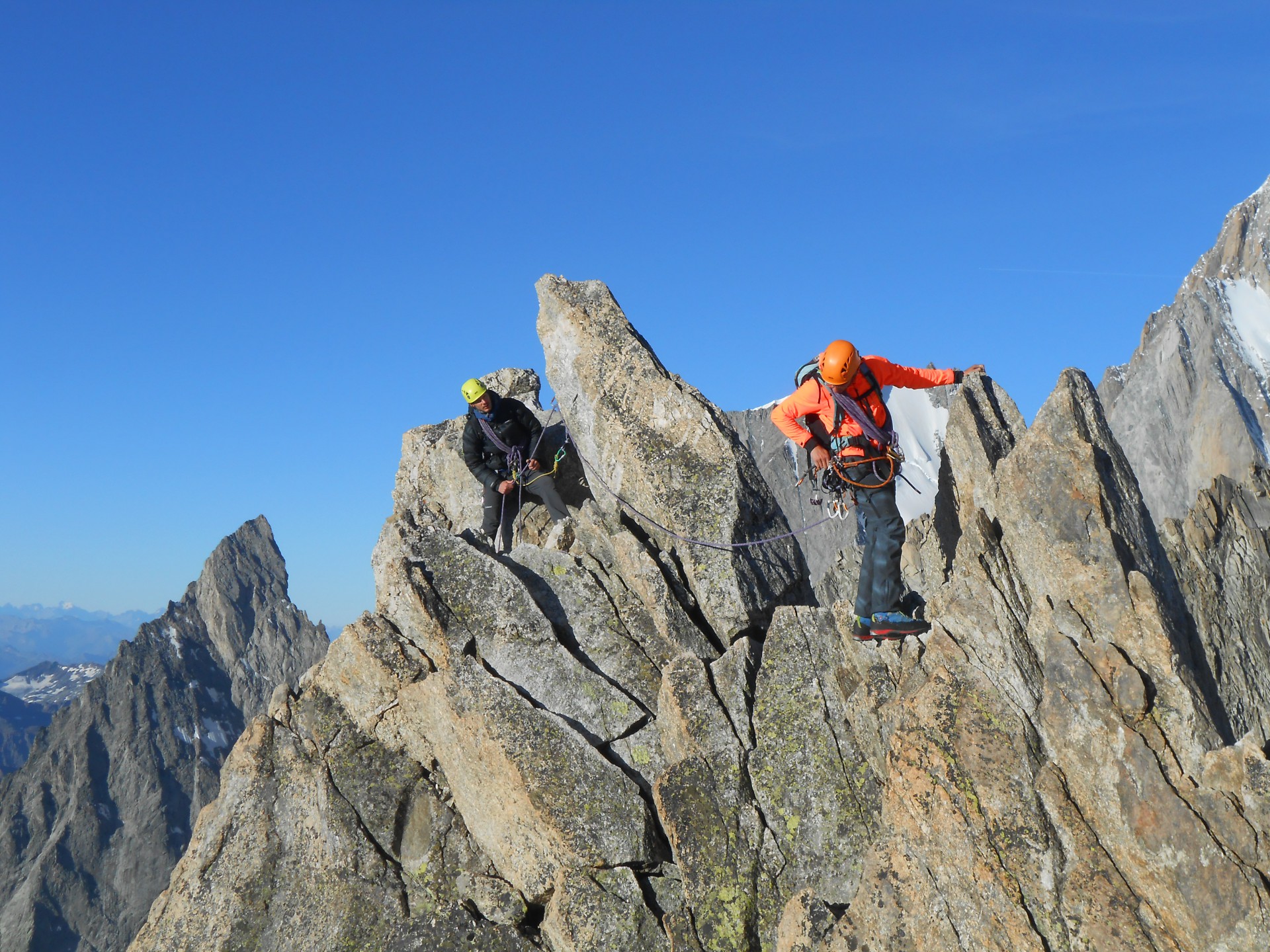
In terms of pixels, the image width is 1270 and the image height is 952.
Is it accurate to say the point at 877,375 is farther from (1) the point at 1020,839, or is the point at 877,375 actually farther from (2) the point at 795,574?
(1) the point at 1020,839

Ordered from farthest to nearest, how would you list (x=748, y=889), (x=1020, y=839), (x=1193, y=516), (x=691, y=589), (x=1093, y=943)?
(x=1193, y=516) → (x=691, y=589) → (x=748, y=889) → (x=1020, y=839) → (x=1093, y=943)

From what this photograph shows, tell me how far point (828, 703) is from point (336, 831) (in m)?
10.1

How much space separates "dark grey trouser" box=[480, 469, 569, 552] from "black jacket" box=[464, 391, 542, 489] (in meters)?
0.43

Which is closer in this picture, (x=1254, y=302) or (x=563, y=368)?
(x=563, y=368)

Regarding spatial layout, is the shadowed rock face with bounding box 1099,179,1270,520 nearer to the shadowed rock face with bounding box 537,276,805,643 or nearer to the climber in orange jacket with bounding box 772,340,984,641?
the shadowed rock face with bounding box 537,276,805,643

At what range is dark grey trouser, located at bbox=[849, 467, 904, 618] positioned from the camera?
15.8m

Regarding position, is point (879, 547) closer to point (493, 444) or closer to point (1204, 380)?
point (493, 444)

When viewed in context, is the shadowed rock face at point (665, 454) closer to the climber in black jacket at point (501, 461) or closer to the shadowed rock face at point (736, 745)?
the shadowed rock face at point (736, 745)

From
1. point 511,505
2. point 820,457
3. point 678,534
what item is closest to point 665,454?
point 678,534

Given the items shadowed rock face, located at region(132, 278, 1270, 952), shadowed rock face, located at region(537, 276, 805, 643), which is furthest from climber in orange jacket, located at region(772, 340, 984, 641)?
shadowed rock face, located at region(537, 276, 805, 643)

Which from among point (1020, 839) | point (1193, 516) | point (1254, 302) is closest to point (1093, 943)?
point (1020, 839)

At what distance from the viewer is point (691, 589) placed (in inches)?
768

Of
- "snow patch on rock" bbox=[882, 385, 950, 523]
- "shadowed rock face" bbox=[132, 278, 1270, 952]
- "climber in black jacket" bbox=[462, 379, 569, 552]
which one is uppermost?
"snow patch on rock" bbox=[882, 385, 950, 523]

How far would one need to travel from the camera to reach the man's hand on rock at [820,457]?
15.7 meters
